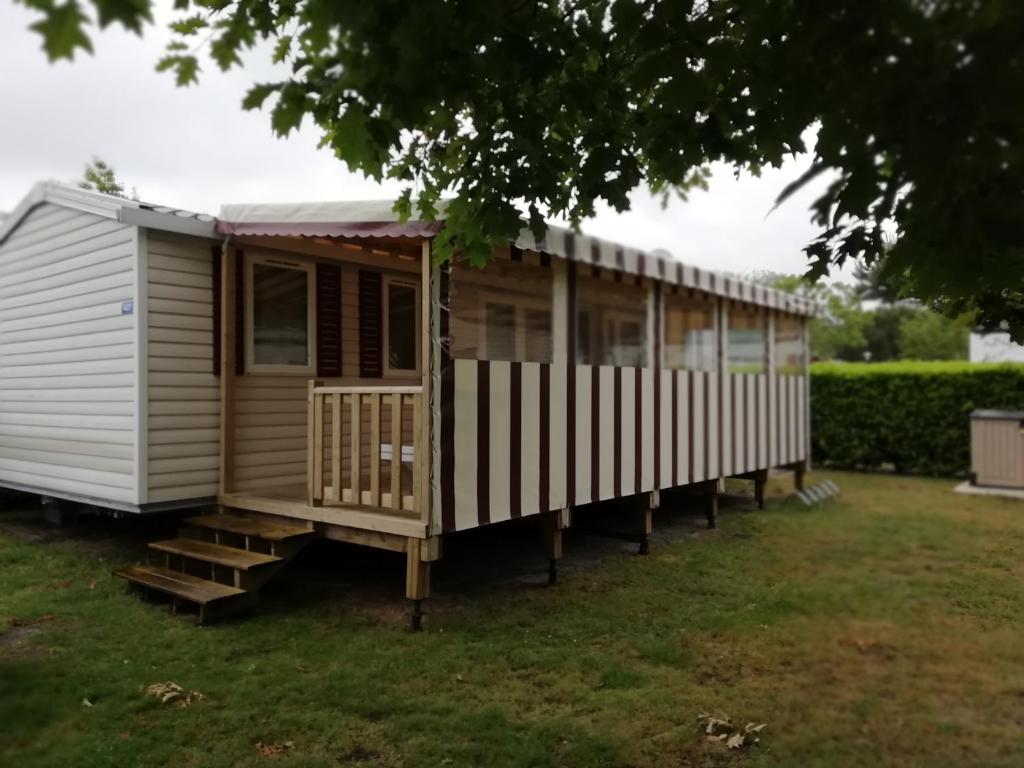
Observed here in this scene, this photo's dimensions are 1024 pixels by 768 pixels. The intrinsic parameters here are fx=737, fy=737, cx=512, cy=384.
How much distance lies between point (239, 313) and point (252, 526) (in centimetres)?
180

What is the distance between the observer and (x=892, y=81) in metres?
1.78

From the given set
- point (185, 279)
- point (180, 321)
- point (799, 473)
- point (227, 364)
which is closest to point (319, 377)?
point (227, 364)

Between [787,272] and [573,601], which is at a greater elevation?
[787,272]

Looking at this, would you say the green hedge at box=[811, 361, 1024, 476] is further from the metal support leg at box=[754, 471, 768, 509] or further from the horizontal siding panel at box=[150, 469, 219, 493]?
the horizontal siding panel at box=[150, 469, 219, 493]

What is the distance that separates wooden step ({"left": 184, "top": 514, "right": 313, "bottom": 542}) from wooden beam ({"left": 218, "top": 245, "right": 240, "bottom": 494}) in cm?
33

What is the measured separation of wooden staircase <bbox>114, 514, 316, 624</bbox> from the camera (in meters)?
4.89

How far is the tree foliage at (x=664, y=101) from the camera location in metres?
1.74

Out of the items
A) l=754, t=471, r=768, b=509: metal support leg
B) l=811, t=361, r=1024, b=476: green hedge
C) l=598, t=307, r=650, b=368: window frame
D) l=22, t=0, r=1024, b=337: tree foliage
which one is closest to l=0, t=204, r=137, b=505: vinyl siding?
l=22, t=0, r=1024, b=337: tree foliage

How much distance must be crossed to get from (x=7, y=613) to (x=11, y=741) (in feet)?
6.71

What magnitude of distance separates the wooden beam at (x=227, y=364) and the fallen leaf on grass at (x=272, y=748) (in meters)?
3.17

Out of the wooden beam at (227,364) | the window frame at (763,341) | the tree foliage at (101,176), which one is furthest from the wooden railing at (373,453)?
the window frame at (763,341)

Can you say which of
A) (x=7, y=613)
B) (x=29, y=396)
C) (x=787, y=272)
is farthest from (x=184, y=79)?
(x=29, y=396)

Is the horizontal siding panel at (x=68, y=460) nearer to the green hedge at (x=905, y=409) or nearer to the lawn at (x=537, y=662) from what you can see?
the lawn at (x=537, y=662)

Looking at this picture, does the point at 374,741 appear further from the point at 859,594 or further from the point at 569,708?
the point at 859,594
